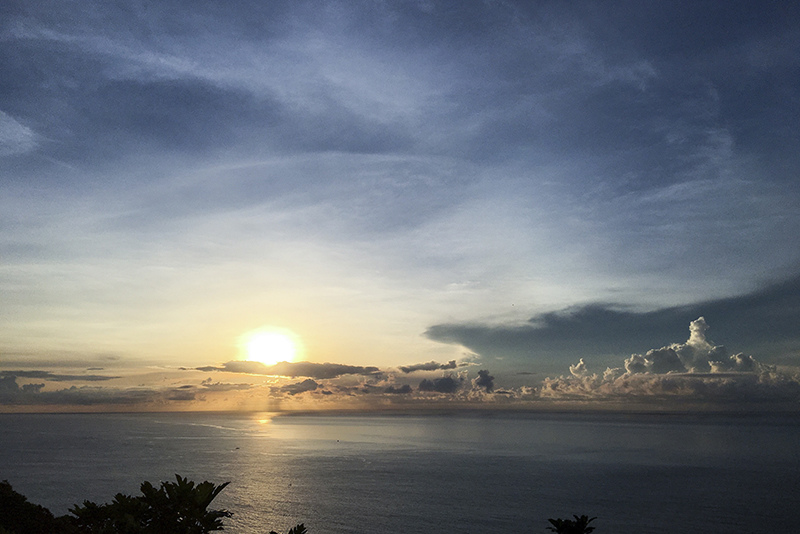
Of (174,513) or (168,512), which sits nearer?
(174,513)

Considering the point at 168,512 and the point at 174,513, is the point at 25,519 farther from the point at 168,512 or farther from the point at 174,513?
the point at 174,513

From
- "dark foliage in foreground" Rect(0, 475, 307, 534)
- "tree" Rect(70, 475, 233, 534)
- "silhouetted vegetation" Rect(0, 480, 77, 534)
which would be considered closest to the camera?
"dark foliage in foreground" Rect(0, 475, 307, 534)

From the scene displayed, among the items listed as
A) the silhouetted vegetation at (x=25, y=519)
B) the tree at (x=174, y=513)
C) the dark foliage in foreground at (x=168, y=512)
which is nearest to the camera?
the dark foliage in foreground at (x=168, y=512)

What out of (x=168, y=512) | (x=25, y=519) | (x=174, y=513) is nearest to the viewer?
(x=174, y=513)

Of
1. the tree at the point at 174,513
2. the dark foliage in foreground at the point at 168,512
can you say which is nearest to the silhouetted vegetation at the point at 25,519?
the dark foliage in foreground at the point at 168,512

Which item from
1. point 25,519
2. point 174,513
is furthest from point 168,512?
point 25,519

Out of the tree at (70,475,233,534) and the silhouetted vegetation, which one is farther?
the silhouetted vegetation

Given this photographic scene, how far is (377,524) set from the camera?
357 feet

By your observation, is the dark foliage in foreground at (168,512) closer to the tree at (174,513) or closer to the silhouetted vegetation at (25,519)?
the tree at (174,513)

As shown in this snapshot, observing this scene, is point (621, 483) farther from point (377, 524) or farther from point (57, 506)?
point (57, 506)

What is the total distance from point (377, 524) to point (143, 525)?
316ft

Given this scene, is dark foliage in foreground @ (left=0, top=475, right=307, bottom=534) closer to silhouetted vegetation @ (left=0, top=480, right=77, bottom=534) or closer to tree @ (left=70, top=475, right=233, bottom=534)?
tree @ (left=70, top=475, right=233, bottom=534)

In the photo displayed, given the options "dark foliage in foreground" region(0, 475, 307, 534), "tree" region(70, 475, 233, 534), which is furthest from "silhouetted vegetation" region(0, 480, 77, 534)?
"tree" region(70, 475, 233, 534)

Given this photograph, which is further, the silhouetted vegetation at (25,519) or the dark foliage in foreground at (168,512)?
the silhouetted vegetation at (25,519)
